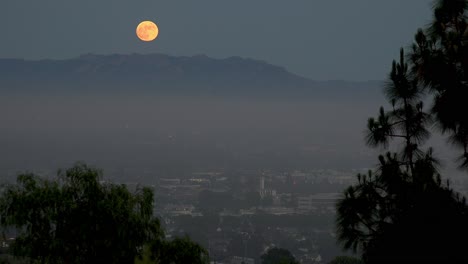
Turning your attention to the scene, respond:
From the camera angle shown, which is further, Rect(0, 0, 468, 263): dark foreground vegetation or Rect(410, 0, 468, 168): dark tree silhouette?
Rect(410, 0, 468, 168): dark tree silhouette

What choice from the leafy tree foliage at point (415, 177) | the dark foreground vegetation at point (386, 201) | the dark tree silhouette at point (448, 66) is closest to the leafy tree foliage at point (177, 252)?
the dark foreground vegetation at point (386, 201)

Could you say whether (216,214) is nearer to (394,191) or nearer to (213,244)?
(213,244)

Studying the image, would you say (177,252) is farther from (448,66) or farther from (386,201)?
(448,66)

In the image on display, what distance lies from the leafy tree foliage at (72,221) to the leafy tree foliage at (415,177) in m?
4.11

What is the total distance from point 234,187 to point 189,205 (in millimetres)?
27333

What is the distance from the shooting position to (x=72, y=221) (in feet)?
30.9

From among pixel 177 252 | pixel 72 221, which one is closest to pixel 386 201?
pixel 177 252

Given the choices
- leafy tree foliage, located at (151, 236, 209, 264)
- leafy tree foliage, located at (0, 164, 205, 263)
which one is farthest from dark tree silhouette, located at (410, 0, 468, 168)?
leafy tree foliage, located at (0, 164, 205, 263)

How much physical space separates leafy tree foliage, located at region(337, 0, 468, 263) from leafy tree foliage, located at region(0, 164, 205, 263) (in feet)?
13.5

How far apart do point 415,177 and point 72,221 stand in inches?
240

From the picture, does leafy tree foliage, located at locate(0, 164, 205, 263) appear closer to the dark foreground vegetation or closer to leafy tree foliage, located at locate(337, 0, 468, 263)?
the dark foreground vegetation

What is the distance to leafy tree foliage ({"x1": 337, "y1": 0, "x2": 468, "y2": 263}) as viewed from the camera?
255 inches

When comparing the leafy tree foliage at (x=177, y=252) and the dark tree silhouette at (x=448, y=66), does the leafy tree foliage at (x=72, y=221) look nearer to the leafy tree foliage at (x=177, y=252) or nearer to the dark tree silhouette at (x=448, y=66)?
the leafy tree foliage at (x=177, y=252)

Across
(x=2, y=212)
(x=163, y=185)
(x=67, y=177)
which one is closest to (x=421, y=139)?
(x=67, y=177)
